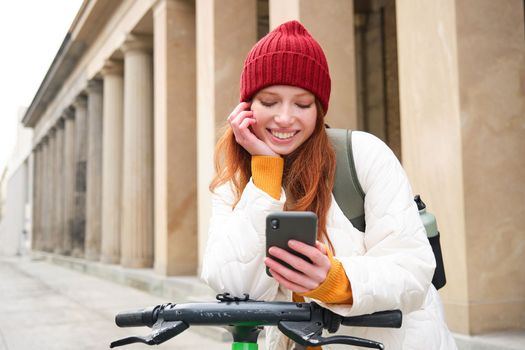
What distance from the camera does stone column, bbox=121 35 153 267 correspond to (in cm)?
1650

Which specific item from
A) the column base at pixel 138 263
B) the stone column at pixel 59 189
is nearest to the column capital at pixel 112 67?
the column base at pixel 138 263

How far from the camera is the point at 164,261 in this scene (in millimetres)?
12938

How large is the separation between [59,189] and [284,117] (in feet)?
98.8

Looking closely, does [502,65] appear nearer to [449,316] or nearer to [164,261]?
[449,316]

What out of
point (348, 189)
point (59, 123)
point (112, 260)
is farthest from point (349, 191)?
point (59, 123)

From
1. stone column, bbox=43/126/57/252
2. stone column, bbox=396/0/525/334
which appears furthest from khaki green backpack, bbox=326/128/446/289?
stone column, bbox=43/126/57/252

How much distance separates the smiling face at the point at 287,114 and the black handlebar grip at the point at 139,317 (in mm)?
771

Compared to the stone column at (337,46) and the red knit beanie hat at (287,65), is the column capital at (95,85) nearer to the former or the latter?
the stone column at (337,46)

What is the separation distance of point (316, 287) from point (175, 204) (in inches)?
457

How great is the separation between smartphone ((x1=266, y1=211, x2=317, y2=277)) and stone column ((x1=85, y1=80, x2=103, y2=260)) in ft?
71.1

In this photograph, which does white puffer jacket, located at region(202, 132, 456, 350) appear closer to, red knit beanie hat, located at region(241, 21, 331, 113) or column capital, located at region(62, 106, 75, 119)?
red knit beanie hat, located at region(241, 21, 331, 113)

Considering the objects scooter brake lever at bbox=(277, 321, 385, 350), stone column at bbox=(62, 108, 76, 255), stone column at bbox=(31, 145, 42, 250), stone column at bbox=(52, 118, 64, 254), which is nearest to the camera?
scooter brake lever at bbox=(277, 321, 385, 350)

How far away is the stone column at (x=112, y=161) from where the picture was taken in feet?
64.7

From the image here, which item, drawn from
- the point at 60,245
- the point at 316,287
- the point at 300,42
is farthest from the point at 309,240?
the point at 60,245
